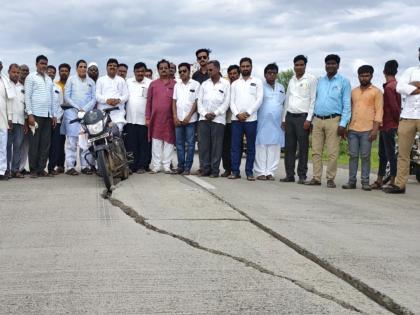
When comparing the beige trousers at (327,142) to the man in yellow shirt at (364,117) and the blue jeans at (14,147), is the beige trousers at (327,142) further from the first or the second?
the blue jeans at (14,147)

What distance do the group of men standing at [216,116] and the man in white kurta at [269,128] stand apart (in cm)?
2

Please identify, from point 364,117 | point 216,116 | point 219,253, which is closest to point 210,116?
point 216,116

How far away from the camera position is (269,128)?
10797 millimetres

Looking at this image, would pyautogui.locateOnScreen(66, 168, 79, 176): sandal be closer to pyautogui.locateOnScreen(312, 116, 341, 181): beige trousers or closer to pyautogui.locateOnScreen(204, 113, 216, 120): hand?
pyautogui.locateOnScreen(204, 113, 216, 120): hand

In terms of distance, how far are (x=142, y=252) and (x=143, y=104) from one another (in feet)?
21.8

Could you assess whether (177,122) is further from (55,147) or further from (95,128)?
(55,147)

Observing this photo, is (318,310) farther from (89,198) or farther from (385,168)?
(385,168)

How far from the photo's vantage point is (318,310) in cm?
359

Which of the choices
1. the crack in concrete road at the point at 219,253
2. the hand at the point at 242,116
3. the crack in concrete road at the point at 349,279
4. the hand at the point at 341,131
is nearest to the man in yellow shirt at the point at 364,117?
the hand at the point at 341,131

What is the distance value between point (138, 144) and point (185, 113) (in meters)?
1.17

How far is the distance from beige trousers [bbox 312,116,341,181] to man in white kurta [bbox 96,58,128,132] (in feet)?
11.9

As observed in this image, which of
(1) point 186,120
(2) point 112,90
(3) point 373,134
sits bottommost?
(3) point 373,134

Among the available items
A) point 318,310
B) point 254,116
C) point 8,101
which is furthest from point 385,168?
point 318,310

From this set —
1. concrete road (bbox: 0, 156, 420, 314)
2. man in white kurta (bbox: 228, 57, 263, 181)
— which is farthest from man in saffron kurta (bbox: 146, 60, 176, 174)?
concrete road (bbox: 0, 156, 420, 314)
